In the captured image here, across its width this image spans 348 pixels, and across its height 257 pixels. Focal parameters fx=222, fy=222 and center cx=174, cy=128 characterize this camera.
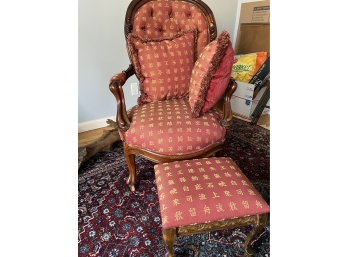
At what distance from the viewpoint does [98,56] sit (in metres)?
1.96

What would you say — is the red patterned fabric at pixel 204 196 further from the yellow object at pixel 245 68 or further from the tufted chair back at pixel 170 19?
the yellow object at pixel 245 68

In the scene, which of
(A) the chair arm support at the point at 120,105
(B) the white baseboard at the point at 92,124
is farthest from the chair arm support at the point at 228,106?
(B) the white baseboard at the point at 92,124

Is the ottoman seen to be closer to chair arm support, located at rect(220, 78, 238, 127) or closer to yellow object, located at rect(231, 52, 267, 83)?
chair arm support, located at rect(220, 78, 238, 127)

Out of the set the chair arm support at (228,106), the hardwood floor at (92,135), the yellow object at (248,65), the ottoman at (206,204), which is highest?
the yellow object at (248,65)

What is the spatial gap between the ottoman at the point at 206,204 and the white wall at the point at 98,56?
4.71 ft

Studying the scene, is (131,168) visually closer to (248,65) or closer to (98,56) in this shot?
(98,56)

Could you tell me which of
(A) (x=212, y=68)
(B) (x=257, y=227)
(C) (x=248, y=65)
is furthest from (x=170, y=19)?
(B) (x=257, y=227)

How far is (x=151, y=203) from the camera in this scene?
1.34 metres

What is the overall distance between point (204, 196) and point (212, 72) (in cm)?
60

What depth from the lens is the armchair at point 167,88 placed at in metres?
1.18

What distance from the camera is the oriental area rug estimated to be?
3.52 ft

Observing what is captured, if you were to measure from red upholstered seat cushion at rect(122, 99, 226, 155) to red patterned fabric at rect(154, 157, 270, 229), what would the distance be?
209mm

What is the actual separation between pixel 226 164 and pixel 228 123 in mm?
297
